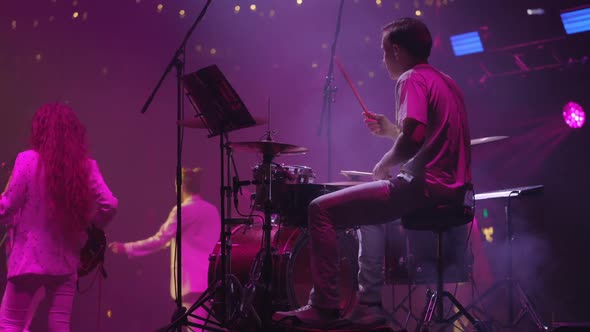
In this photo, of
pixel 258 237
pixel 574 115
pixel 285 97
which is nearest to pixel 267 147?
pixel 258 237

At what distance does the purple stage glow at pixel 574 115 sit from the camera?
7.18 m

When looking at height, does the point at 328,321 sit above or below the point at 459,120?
below

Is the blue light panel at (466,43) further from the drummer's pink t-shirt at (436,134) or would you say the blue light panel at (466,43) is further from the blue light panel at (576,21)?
the drummer's pink t-shirt at (436,134)

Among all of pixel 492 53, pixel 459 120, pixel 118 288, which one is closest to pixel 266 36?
pixel 492 53

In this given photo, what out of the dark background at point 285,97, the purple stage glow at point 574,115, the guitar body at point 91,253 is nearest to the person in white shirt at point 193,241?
the dark background at point 285,97

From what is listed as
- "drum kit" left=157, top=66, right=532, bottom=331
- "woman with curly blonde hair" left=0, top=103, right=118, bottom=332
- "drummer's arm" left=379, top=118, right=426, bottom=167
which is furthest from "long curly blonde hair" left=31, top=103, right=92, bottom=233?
"drummer's arm" left=379, top=118, right=426, bottom=167

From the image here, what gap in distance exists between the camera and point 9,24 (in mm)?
7156

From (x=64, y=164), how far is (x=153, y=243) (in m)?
2.82

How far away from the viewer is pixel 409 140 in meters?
3.11

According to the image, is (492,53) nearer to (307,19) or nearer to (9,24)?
(307,19)

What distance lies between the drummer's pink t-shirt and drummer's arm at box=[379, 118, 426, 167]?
0.07m

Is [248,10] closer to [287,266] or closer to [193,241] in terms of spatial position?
[193,241]

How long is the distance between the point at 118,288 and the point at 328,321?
16.0 feet

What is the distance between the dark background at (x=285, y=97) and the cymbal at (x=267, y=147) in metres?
3.22
